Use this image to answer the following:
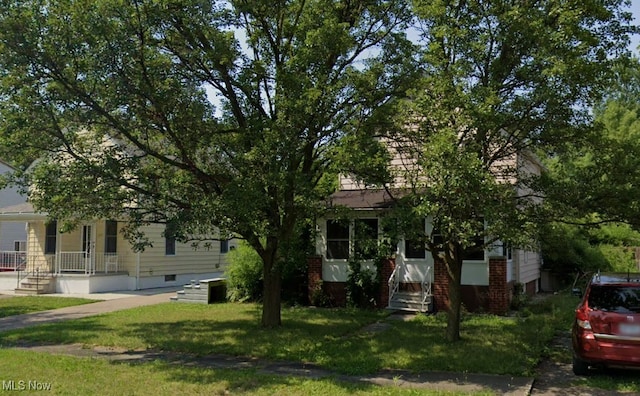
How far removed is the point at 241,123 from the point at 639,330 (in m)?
8.15

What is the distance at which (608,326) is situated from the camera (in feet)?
A: 25.1

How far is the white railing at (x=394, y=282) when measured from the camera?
15.5m

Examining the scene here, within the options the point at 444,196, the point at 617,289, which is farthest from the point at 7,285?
the point at 617,289

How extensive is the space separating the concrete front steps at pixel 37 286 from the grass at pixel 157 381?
13.1 m

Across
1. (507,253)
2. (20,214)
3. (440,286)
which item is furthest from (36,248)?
(507,253)

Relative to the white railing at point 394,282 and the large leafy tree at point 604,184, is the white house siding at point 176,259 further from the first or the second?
the large leafy tree at point 604,184

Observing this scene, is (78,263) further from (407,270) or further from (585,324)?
(585,324)

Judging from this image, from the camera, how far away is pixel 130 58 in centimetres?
933

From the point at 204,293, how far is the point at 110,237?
7118 mm

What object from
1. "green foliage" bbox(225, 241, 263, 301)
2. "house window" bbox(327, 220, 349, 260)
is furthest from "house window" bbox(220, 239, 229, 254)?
"house window" bbox(327, 220, 349, 260)

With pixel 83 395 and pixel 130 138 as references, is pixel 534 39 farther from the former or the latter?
pixel 83 395

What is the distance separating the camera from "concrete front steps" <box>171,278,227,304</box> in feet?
58.2

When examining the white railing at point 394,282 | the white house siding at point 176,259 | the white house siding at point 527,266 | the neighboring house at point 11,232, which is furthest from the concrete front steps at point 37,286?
the white house siding at point 527,266

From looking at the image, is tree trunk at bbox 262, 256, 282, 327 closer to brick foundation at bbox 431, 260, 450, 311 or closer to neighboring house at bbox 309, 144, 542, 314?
neighboring house at bbox 309, 144, 542, 314
